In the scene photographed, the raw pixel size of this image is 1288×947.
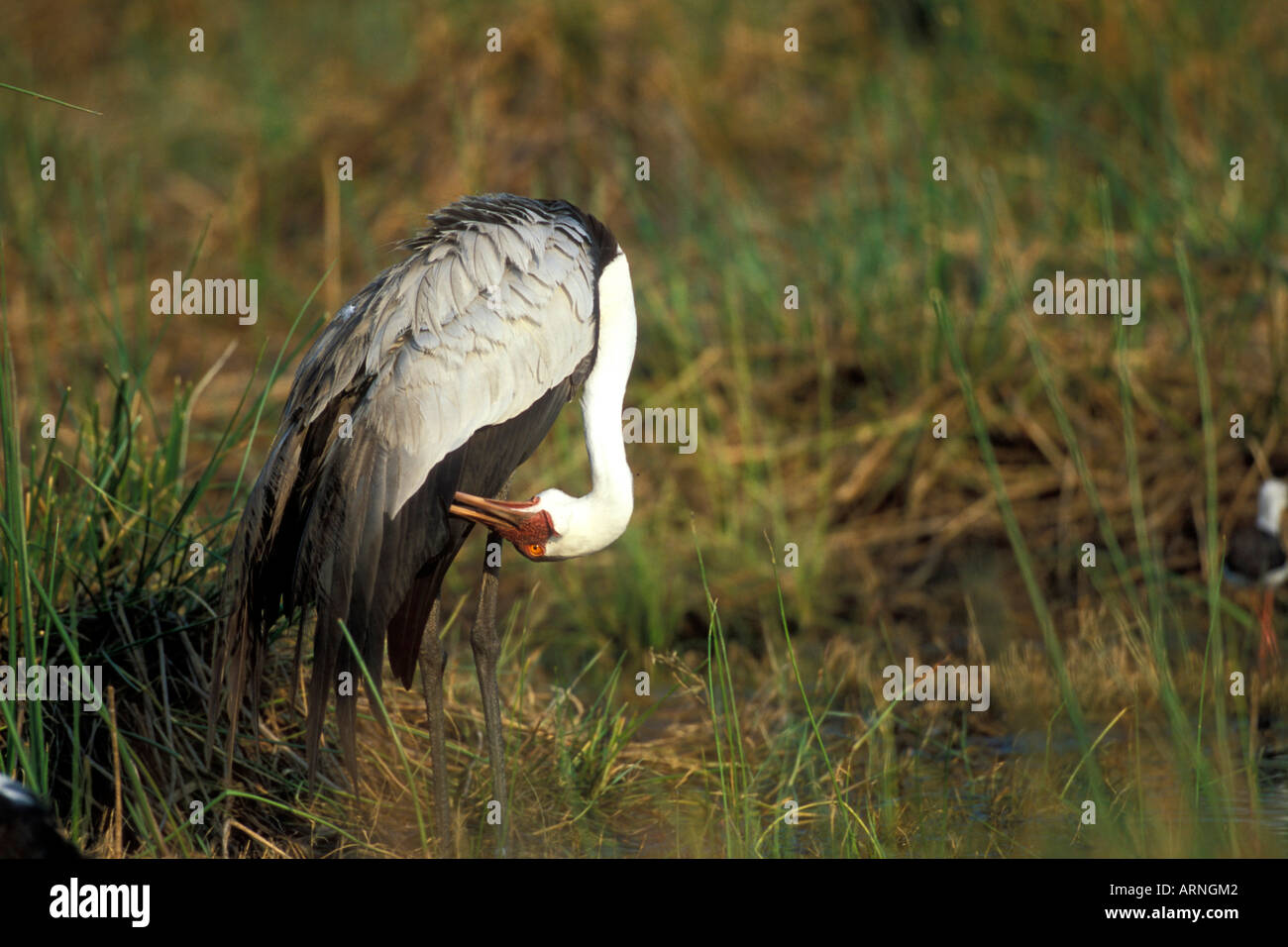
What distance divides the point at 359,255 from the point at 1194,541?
4632mm

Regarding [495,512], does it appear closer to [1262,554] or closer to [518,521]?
[518,521]

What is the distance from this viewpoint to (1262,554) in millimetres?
5285

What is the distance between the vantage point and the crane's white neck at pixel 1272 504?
5.44 meters

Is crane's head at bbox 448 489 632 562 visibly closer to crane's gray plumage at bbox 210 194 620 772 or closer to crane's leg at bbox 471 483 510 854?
crane's gray plumage at bbox 210 194 620 772

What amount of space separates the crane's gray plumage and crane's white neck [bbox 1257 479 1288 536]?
2.90m

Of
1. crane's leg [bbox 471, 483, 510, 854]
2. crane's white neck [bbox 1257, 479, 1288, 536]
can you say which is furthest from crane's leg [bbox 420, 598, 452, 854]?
crane's white neck [bbox 1257, 479, 1288, 536]

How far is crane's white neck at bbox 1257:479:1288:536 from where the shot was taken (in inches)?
214

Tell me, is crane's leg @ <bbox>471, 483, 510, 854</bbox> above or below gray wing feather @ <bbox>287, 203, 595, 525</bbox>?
below

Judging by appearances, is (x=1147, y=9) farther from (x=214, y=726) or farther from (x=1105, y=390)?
(x=214, y=726)

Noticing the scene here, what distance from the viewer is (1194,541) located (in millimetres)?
5953

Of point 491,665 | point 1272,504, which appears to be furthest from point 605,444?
→ point 1272,504

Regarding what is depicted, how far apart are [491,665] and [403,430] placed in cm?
80

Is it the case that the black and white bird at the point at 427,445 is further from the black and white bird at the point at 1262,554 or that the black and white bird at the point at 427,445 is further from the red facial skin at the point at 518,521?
the black and white bird at the point at 1262,554

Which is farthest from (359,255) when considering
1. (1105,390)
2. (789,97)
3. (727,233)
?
(1105,390)
